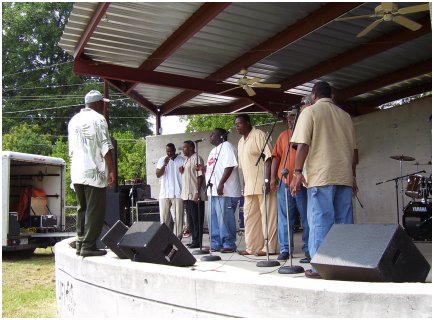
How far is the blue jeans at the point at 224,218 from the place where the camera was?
6.98 meters

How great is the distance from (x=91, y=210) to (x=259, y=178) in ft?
6.95

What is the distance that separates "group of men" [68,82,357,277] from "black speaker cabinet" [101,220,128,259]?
0.14m

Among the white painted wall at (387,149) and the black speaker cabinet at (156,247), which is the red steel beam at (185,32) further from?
the white painted wall at (387,149)

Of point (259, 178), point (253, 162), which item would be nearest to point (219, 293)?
point (259, 178)

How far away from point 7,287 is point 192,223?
3340mm

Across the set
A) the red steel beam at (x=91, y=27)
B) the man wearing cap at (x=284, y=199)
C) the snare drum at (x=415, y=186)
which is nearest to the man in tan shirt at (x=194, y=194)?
the man wearing cap at (x=284, y=199)

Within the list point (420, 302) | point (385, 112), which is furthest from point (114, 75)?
point (420, 302)

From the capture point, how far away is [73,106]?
36.1m

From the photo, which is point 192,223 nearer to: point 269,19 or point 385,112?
point 269,19

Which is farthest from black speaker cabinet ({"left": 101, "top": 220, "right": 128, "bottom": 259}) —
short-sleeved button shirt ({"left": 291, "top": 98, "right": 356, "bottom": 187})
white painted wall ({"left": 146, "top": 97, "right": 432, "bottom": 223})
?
white painted wall ({"left": 146, "top": 97, "right": 432, "bottom": 223})

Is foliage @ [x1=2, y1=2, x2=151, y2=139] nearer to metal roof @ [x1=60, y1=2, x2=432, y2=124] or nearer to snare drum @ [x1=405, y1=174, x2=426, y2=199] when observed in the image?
metal roof @ [x1=60, y1=2, x2=432, y2=124]

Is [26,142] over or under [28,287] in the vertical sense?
over

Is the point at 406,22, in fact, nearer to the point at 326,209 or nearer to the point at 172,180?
the point at 326,209

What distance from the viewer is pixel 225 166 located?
6.76 m
